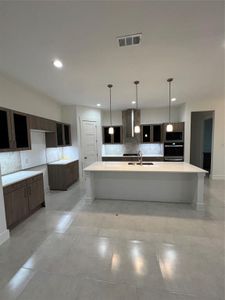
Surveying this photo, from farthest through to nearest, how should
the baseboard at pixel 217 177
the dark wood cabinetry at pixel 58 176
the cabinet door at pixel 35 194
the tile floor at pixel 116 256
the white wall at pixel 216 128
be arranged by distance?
the baseboard at pixel 217 177 < the white wall at pixel 216 128 < the dark wood cabinetry at pixel 58 176 < the cabinet door at pixel 35 194 < the tile floor at pixel 116 256

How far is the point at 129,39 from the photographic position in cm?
210

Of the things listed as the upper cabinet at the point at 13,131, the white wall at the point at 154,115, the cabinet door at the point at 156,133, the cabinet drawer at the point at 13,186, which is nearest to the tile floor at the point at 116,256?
the cabinet drawer at the point at 13,186

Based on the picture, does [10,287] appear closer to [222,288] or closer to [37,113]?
[222,288]

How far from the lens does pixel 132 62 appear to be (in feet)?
8.91

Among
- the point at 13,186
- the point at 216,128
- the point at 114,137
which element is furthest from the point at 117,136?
the point at 13,186

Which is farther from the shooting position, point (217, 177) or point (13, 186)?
point (217, 177)

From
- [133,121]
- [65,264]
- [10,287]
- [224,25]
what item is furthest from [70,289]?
[133,121]

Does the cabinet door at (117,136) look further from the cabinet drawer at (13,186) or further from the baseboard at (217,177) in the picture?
the cabinet drawer at (13,186)

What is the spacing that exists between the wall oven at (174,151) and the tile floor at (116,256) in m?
2.73

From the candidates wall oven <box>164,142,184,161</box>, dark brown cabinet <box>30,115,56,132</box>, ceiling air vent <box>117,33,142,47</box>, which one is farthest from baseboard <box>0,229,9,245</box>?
wall oven <box>164,142,184,161</box>

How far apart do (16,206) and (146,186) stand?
280 cm

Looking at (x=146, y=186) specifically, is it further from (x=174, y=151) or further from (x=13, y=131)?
(x=13, y=131)

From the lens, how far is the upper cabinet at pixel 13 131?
2.87 m

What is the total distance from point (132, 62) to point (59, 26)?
1350 millimetres
